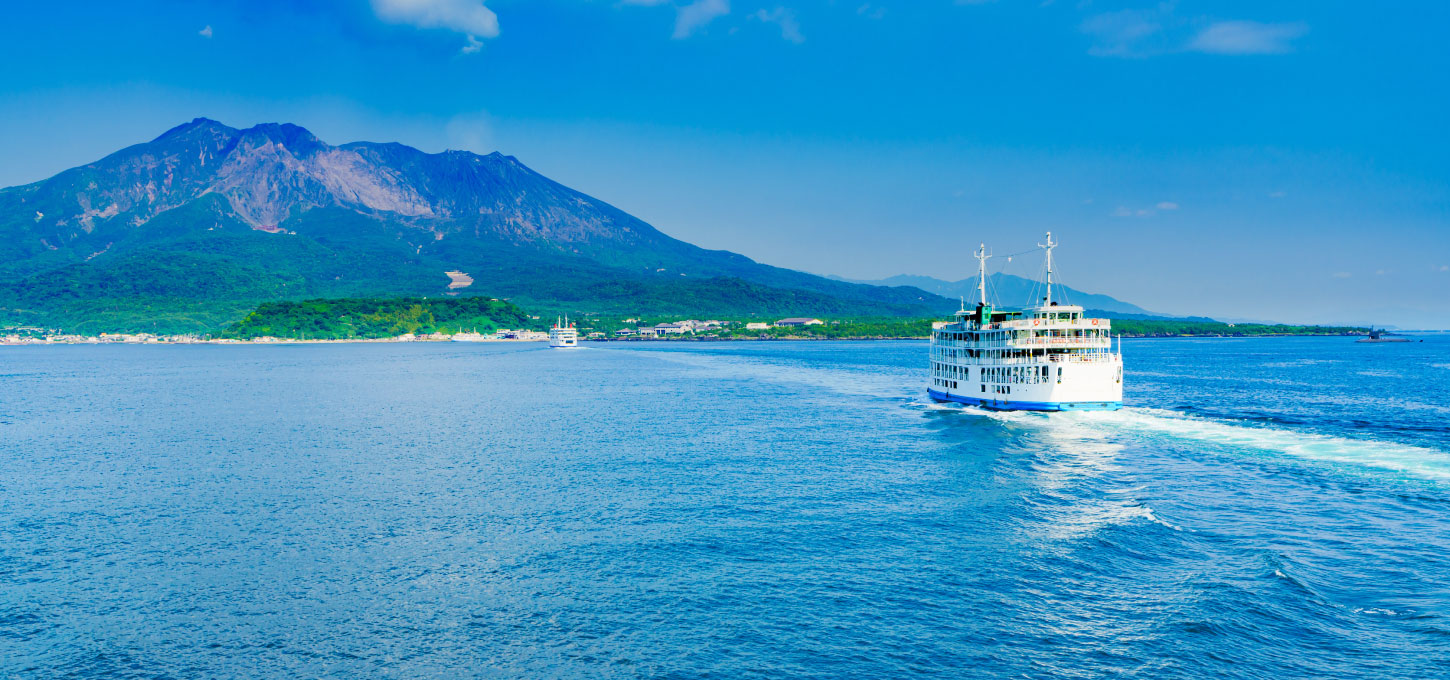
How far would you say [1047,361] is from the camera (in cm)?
6588

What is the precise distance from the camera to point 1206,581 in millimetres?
26734

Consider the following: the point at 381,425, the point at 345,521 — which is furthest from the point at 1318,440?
the point at 381,425

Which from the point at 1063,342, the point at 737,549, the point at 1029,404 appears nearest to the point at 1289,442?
the point at 1063,342

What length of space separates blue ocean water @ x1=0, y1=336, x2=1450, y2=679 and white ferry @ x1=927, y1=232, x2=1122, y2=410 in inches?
114

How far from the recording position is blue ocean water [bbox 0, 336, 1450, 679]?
22375 mm

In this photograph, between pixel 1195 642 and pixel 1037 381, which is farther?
pixel 1037 381

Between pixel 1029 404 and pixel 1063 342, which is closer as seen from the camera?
pixel 1063 342

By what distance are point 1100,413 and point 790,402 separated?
31.6 meters

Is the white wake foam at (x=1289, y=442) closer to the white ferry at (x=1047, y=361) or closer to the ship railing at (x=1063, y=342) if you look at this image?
the white ferry at (x=1047, y=361)

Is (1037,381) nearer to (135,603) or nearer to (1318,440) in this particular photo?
(1318,440)

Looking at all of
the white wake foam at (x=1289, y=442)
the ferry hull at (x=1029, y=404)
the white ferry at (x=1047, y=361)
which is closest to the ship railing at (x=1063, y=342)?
the white ferry at (x=1047, y=361)

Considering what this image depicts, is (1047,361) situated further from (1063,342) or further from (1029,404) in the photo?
(1029,404)

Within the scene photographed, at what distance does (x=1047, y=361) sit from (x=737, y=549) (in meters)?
43.9

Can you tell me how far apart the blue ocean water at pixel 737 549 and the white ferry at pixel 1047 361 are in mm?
2896
